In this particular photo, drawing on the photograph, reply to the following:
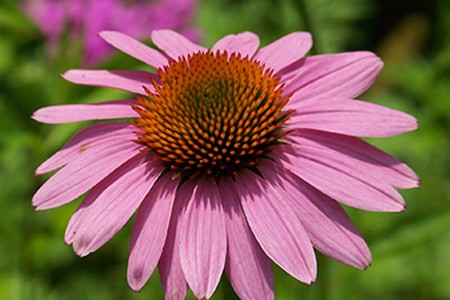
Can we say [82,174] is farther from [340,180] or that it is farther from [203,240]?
[340,180]

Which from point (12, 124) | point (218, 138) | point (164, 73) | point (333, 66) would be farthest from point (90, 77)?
point (12, 124)

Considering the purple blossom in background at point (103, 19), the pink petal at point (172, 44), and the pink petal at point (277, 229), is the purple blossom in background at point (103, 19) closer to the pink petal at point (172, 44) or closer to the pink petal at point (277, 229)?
the pink petal at point (172, 44)

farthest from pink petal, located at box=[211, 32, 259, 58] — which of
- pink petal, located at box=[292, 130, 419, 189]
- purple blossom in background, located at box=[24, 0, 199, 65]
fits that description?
purple blossom in background, located at box=[24, 0, 199, 65]

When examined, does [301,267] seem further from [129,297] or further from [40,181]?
[129,297]

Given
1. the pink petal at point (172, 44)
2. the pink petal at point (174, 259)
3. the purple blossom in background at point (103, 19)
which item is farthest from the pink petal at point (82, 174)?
the purple blossom in background at point (103, 19)

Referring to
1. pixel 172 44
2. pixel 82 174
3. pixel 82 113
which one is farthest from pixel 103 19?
pixel 82 174

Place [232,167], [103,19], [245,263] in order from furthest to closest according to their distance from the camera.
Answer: [103,19] → [232,167] → [245,263]
